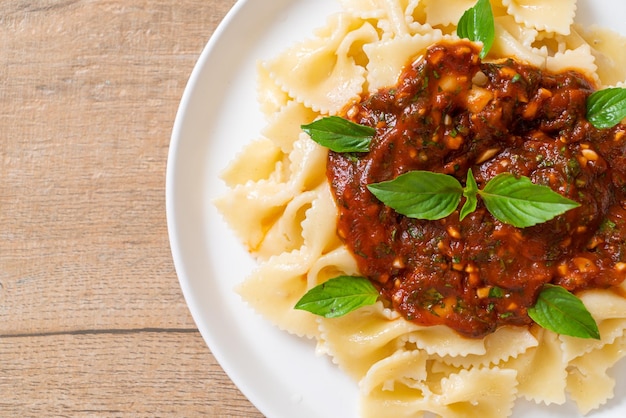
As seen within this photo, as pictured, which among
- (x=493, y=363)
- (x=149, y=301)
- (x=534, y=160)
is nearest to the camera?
(x=534, y=160)

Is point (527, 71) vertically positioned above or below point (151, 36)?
above

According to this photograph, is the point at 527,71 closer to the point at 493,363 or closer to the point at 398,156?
the point at 398,156

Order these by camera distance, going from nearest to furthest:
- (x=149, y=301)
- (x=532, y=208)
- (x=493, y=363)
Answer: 1. (x=532, y=208)
2. (x=493, y=363)
3. (x=149, y=301)

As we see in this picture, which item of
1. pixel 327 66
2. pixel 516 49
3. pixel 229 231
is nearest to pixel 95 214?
pixel 229 231

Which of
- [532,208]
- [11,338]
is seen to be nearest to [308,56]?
[532,208]

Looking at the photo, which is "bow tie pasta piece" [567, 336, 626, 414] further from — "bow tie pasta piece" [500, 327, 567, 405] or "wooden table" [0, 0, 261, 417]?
"wooden table" [0, 0, 261, 417]

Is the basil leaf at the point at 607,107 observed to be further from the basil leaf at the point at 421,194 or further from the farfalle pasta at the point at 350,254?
the basil leaf at the point at 421,194

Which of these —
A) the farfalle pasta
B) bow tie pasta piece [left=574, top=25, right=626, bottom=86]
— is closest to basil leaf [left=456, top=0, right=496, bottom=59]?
the farfalle pasta

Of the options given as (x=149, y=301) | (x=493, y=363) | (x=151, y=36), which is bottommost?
(x=149, y=301)
